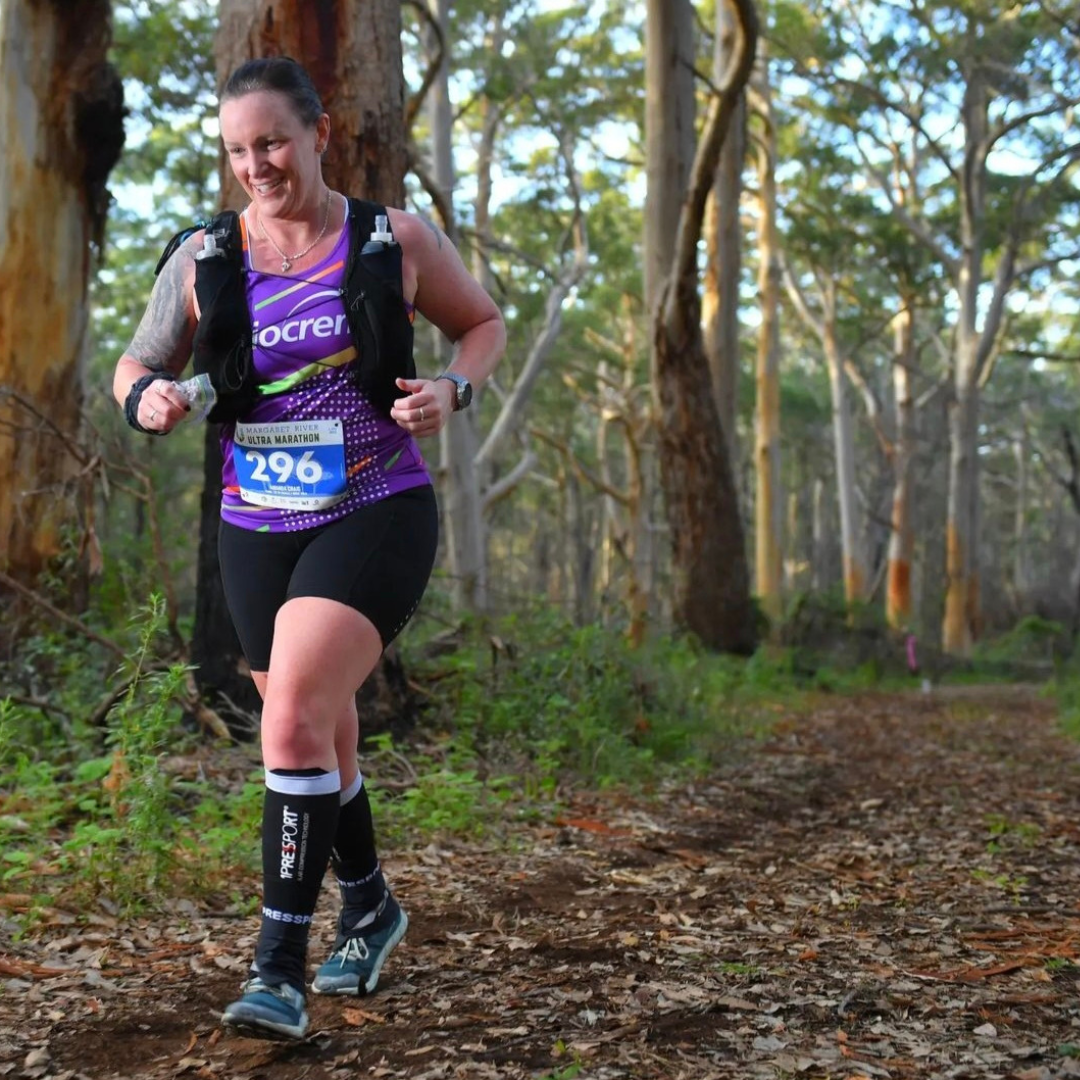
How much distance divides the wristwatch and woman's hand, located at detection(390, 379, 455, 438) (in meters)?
0.16

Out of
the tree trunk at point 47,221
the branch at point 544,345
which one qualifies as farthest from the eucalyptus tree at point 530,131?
the tree trunk at point 47,221

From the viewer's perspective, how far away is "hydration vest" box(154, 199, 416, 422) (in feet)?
9.60

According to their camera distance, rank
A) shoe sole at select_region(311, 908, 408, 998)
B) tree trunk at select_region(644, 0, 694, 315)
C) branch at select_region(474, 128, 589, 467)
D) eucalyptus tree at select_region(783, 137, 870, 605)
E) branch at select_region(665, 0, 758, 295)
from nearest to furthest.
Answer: shoe sole at select_region(311, 908, 408, 998), branch at select_region(665, 0, 758, 295), tree trunk at select_region(644, 0, 694, 315), branch at select_region(474, 128, 589, 467), eucalyptus tree at select_region(783, 137, 870, 605)

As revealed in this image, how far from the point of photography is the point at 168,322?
10.2ft

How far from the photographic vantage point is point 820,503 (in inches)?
1919

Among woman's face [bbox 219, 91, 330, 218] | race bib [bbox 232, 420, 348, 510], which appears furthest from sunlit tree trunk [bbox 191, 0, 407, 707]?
race bib [bbox 232, 420, 348, 510]

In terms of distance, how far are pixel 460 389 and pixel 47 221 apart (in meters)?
6.04

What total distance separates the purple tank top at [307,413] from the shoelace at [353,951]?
950 mm

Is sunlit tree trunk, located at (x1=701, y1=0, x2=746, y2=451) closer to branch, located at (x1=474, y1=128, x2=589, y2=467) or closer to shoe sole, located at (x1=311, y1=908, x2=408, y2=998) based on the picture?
branch, located at (x1=474, y1=128, x2=589, y2=467)

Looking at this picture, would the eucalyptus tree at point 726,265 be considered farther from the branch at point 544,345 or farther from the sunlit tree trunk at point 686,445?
the branch at point 544,345

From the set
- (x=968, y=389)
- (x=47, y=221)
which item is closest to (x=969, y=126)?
(x=968, y=389)

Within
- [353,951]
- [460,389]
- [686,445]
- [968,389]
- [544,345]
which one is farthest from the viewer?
[968,389]

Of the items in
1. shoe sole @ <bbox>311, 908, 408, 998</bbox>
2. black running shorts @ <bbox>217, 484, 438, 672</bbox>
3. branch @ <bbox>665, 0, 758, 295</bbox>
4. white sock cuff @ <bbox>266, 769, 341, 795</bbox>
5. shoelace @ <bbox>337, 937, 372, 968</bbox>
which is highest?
branch @ <bbox>665, 0, 758, 295</bbox>

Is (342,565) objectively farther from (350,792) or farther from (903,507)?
(903,507)
